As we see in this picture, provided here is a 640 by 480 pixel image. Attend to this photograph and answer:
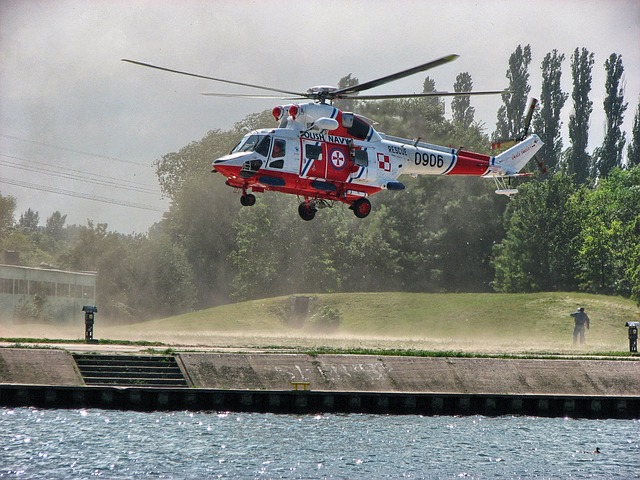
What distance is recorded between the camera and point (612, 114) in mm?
110625

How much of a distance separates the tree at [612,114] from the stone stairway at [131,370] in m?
83.3

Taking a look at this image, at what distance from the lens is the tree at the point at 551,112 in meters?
111

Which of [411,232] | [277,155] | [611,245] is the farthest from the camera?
[411,232]

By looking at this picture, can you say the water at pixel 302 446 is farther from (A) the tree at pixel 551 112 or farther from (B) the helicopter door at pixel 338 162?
(A) the tree at pixel 551 112

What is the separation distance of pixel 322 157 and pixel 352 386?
10.5m

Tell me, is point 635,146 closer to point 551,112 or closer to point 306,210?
point 551,112

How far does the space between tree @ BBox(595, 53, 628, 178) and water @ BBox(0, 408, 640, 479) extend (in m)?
78.6

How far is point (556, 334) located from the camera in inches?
2511

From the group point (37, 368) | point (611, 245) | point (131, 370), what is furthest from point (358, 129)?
point (611, 245)

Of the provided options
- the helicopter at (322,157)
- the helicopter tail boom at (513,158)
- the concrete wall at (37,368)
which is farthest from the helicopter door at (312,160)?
the concrete wall at (37,368)

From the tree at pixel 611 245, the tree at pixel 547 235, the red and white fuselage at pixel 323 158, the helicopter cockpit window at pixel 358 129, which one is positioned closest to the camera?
the red and white fuselage at pixel 323 158

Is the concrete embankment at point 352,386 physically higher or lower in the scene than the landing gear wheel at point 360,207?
lower

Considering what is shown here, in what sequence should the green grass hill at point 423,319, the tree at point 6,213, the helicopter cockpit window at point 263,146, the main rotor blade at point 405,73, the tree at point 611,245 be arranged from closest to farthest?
the main rotor blade at point 405,73, the helicopter cockpit window at point 263,146, the green grass hill at point 423,319, the tree at point 611,245, the tree at point 6,213

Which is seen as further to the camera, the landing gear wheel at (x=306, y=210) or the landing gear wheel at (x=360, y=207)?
the landing gear wheel at (x=360, y=207)
